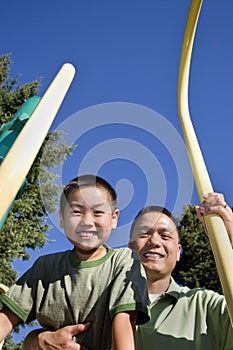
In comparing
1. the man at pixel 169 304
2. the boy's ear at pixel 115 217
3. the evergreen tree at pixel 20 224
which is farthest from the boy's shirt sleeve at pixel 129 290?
the evergreen tree at pixel 20 224

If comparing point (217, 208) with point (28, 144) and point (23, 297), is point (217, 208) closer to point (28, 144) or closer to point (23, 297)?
point (28, 144)

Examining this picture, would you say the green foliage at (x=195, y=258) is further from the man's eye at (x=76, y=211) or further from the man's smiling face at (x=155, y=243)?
the man's eye at (x=76, y=211)

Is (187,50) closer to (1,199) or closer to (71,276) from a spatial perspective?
(71,276)

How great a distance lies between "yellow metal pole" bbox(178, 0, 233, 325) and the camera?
1.39 m

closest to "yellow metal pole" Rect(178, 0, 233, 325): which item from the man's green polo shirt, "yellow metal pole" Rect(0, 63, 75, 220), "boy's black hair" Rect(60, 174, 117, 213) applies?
"boy's black hair" Rect(60, 174, 117, 213)

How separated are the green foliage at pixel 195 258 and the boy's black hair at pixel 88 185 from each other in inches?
690

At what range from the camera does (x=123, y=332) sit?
5.57 feet

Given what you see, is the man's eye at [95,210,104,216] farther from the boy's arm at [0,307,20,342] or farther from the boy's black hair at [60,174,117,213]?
the boy's arm at [0,307,20,342]

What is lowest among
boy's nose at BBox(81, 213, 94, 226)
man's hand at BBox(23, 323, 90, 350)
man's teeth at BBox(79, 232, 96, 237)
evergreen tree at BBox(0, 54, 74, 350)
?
man's hand at BBox(23, 323, 90, 350)

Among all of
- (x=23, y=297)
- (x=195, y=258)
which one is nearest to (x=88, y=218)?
(x=23, y=297)

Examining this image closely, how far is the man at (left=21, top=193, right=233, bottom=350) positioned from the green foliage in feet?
54.4

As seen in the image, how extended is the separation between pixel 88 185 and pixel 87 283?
32 centimetres

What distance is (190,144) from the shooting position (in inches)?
71.4

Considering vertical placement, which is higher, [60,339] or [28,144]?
[28,144]
